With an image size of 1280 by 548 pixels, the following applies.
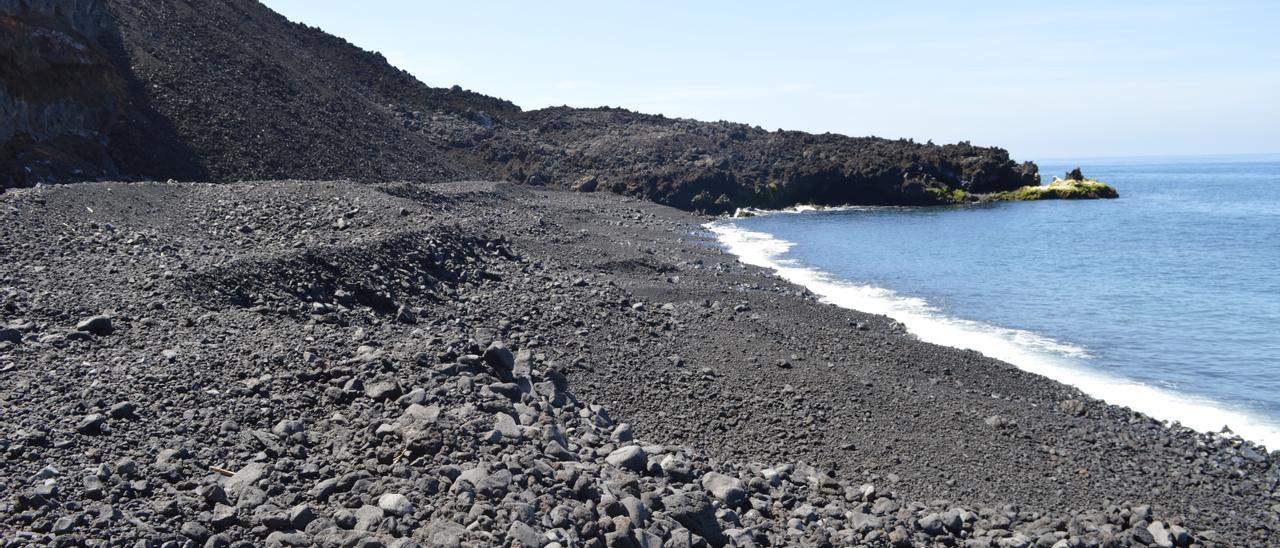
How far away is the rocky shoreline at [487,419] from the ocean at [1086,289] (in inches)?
96.6

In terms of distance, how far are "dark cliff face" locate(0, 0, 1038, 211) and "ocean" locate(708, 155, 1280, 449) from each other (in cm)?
860

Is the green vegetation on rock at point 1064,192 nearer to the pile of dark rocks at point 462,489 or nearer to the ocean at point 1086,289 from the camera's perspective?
the ocean at point 1086,289

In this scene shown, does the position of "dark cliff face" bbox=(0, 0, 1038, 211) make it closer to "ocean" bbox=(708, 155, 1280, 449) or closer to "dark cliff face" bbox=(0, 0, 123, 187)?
"dark cliff face" bbox=(0, 0, 123, 187)

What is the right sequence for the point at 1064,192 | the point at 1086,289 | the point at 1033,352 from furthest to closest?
the point at 1064,192 < the point at 1086,289 < the point at 1033,352

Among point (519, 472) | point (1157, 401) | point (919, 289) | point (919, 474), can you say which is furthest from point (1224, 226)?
point (519, 472)

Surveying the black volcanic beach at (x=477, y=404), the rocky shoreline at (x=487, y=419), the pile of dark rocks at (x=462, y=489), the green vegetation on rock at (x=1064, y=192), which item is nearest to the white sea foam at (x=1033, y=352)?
the black volcanic beach at (x=477, y=404)

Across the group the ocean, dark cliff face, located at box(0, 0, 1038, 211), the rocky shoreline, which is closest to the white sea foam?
the ocean

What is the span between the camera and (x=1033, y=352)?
1700 cm

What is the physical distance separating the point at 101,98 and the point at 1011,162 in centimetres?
5791

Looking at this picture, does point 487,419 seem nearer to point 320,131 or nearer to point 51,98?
point 51,98

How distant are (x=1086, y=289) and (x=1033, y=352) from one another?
914 cm

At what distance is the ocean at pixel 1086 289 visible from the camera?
49.1 ft

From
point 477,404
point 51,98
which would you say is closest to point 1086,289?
point 477,404

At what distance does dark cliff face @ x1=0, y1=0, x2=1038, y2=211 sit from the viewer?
89.5 feet
